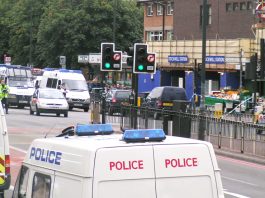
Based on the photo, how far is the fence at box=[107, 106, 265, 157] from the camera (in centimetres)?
2186

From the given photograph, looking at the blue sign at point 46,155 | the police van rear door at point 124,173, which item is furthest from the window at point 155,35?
the police van rear door at point 124,173

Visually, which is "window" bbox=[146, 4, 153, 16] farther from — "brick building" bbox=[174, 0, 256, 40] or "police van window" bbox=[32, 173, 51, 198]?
"police van window" bbox=[32, 173, 51, 198]

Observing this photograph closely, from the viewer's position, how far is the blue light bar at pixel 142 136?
19.1ft

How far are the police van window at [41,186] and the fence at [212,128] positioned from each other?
614 inches

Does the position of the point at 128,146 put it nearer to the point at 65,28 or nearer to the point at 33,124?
the point at 33,124

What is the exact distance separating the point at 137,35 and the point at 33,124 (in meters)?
51.2

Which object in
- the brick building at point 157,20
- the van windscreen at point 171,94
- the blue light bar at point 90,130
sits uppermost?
the brick building at point 157,20

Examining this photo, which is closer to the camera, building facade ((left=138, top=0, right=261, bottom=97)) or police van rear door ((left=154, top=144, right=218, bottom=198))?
police van rear door ((left=154, top=144, right=218, bottom=198))

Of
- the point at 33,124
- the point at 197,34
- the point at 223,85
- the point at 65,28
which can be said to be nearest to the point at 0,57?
the point at 65,28

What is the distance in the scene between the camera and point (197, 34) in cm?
7094

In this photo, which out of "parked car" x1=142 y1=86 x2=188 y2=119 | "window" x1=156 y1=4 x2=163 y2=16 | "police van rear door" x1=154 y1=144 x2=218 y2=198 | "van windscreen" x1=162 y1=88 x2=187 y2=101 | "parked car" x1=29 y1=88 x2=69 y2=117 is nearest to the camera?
"police van rear door" x1=154 y1=144 x2=218 y2=198

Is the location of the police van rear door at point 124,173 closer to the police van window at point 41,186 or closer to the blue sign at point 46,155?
the blue sign at point 46,155

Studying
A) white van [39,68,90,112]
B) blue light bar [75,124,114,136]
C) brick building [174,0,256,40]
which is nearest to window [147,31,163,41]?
brick building [174,0,256,40]

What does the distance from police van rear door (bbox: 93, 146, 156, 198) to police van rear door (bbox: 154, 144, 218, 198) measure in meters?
0.08
